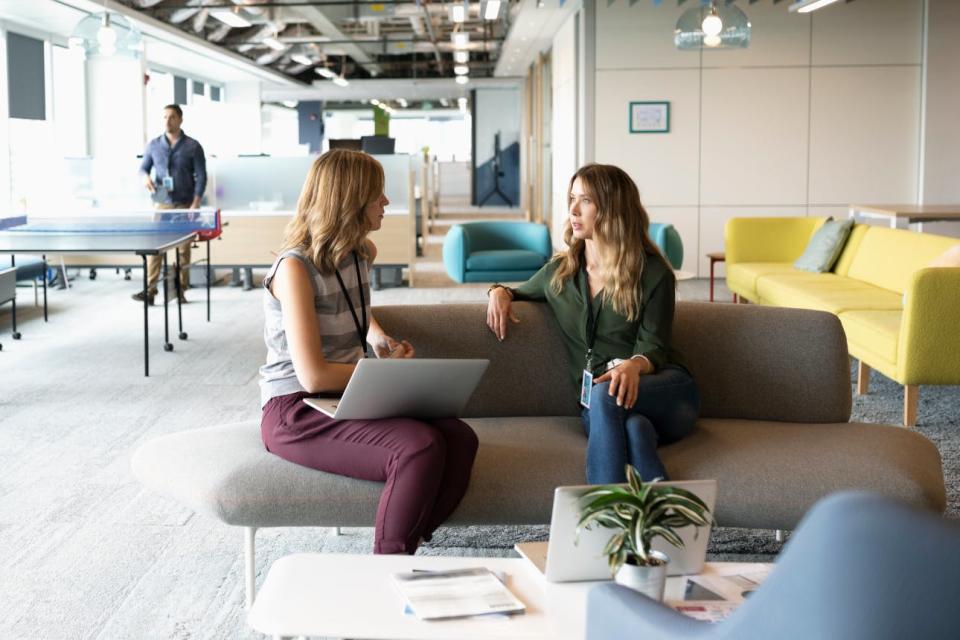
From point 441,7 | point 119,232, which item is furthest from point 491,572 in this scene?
point 441,7

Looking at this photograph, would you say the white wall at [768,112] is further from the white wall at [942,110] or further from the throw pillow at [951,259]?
the throw pillow at [951,259]

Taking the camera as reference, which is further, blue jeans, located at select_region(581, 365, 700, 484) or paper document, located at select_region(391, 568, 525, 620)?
blue jeans, located at select_region(581, 365, 700, 484)

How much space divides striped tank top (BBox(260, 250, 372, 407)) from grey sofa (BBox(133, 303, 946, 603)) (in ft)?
0.68

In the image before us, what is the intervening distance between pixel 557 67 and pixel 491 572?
1267cm

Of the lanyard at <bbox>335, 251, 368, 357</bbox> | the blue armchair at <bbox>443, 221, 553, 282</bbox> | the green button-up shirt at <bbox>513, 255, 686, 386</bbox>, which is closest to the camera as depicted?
the lanyard at <bbox>335, 251, 368, 357</bbox>

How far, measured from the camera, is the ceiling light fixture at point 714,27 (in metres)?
8.47

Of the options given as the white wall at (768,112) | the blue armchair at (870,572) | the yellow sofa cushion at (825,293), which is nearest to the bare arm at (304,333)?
the blue armchair at (870,572)

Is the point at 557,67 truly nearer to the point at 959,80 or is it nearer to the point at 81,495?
the point at 959,80

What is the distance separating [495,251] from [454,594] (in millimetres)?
6921

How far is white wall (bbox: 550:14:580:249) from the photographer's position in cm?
1225

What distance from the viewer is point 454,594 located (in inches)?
83.0

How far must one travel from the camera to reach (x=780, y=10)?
11297 millimetres

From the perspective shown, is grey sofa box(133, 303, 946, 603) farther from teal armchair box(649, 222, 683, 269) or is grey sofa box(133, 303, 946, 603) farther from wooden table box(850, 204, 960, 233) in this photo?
wooden table box(850, 204, 960, 233)

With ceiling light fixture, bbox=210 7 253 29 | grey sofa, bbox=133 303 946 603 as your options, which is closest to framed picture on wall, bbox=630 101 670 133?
ceiling light fixture, bbox=210 7 253 29
